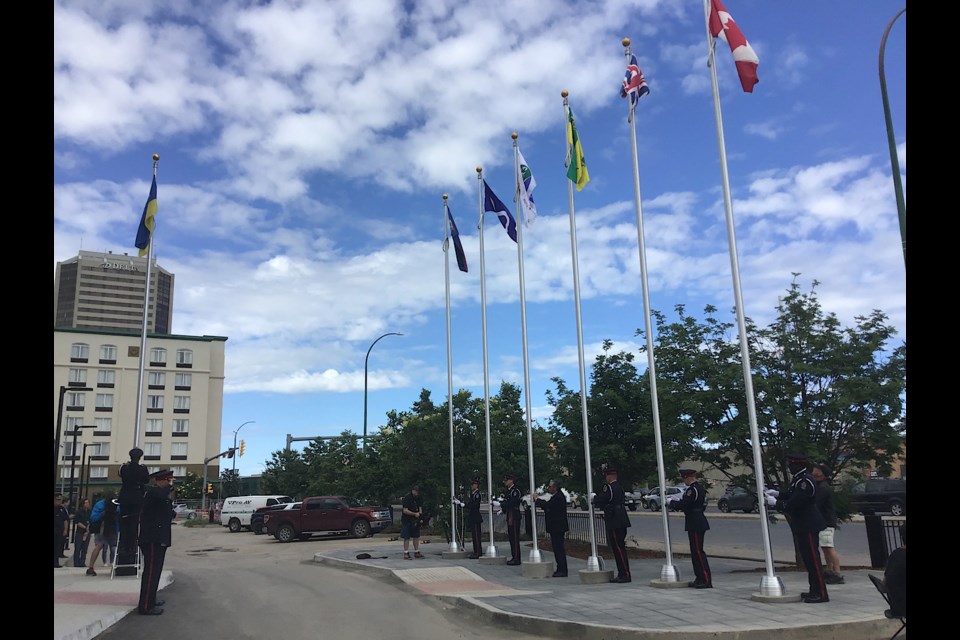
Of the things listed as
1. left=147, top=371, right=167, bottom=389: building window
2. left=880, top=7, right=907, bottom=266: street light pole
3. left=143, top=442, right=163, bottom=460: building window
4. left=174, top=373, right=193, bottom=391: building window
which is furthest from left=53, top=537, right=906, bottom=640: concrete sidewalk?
left=174, top=373, right=193, bottom=391: building window

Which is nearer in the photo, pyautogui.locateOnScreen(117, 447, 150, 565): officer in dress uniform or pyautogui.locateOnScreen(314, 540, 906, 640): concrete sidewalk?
pyautogui.locateOnScreen(314, 540, 906, 640): concrete sidewalk

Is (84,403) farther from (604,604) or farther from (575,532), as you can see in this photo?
(604,604)

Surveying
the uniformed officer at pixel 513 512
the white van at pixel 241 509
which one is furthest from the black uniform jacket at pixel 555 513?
the white van at pixel 241 509

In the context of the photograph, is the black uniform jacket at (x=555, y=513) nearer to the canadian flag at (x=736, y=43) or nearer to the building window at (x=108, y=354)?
the canadian flag at (x=736, y=43)

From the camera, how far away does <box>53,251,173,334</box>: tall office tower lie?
139 meters

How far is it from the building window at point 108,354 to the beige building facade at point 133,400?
0.34 ft

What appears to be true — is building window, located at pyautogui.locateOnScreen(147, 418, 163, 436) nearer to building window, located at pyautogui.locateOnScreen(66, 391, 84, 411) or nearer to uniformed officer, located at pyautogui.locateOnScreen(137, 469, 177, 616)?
building window, located at pyautogui.locateOnScreen(66, 391, 84, 411)

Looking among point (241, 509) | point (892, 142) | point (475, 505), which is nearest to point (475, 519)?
point (475, 505)

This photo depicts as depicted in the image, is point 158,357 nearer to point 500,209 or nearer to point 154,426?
point 154,426

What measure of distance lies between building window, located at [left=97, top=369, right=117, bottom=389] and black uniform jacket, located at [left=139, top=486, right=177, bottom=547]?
80.5 meters

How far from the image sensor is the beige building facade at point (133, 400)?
79812 millimetres
